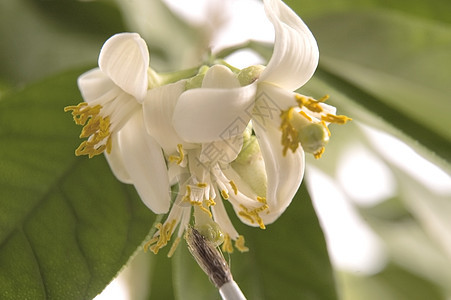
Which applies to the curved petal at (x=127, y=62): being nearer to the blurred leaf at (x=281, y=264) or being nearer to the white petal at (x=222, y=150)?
the white petal at (x=222, y=150)

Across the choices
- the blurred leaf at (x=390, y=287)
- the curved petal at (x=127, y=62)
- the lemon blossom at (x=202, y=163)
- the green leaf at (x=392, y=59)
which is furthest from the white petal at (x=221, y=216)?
the blurred leaf at (x=390, y=287)

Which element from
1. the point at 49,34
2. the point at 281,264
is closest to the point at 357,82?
the point at 281,264

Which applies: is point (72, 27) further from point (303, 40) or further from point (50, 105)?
point (303, 40)

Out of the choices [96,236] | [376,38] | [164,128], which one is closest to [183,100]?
[164,128]

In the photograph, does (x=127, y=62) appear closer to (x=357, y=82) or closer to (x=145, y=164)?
(x=145, y=164)

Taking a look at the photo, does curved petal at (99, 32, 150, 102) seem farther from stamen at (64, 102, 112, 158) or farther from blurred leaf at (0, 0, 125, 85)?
blurred leaf at (0, 0, 125, 85)
